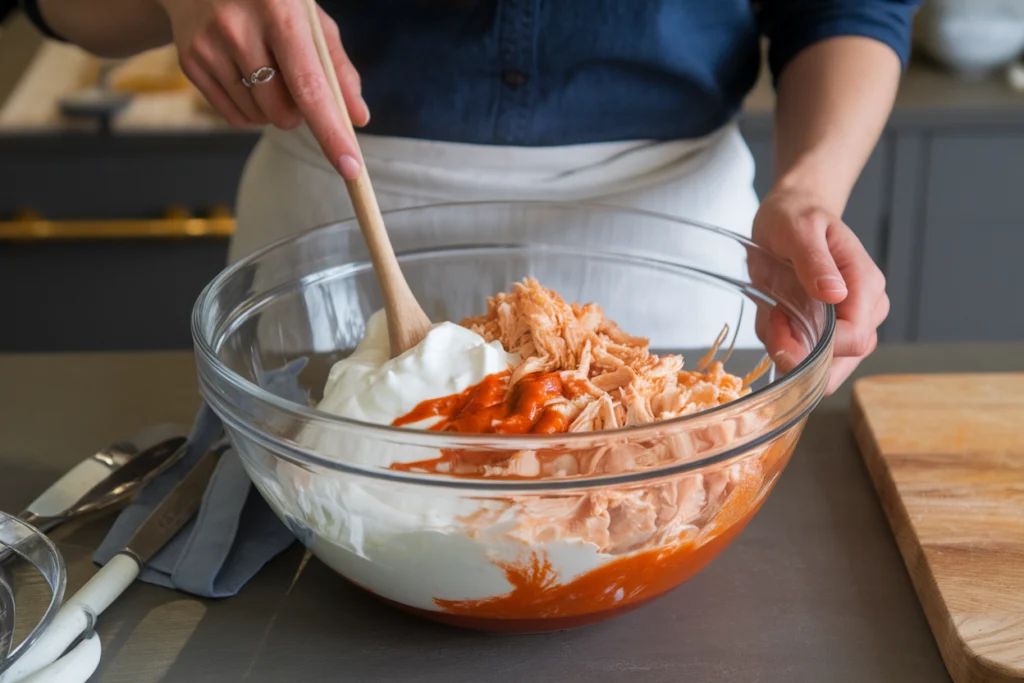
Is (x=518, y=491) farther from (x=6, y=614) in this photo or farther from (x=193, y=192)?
(x=193, y=192)

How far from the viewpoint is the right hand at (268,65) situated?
849mm

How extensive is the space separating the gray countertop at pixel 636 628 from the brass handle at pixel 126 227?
4.23 ft

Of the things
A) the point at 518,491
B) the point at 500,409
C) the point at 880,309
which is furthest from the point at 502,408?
the point at 880,309

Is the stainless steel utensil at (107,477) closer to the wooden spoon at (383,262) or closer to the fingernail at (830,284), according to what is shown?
the wooden spoon at (383,262)

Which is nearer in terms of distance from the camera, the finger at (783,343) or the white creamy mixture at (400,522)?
the white creamy mixture at (400,522)

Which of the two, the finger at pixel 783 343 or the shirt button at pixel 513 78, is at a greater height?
the shirt button at pixel 513 78

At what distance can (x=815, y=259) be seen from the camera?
85cm

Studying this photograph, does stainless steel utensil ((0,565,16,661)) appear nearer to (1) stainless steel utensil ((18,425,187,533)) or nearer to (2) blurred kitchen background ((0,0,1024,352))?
(1) stainless steel utensil ((18,425,187,533))

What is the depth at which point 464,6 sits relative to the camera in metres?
1.17

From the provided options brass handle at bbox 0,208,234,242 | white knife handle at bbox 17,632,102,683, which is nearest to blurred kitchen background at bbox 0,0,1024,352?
brass handle at bbox 0,208,234,242

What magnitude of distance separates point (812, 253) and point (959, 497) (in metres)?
0.23

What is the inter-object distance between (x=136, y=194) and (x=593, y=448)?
1.76 m

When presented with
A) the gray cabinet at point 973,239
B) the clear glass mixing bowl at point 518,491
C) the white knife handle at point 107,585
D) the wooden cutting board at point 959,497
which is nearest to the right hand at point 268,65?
the clear glass mixing bowl at point 518,491

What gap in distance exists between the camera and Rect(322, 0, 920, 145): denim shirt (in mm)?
1173
